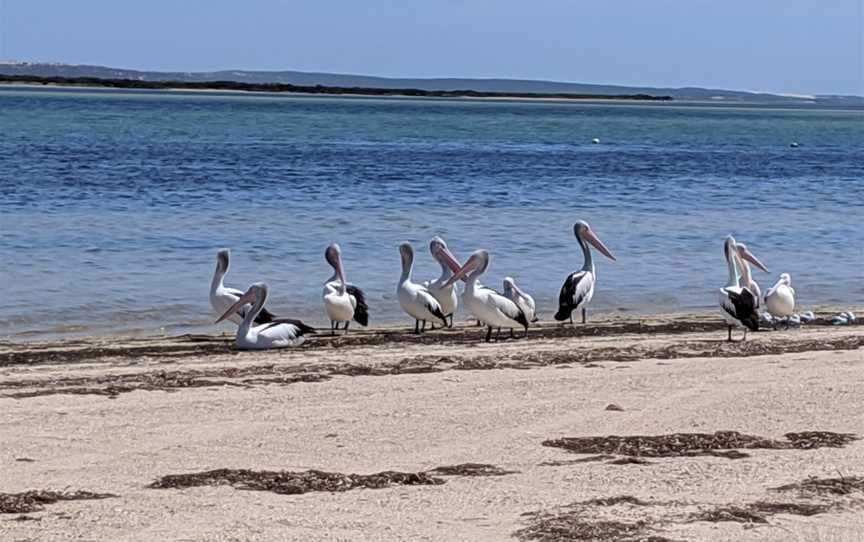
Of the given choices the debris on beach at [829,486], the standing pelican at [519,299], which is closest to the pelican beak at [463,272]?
the standing pelican at [519,299]

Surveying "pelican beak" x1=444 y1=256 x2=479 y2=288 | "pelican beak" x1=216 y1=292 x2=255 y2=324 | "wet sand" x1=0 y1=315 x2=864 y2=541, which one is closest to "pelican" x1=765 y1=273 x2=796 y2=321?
"wet sand" x1=0 y1=315 x2=864 y2=541

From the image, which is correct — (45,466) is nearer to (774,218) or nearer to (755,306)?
(755,306)

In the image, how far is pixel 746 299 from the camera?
12.2 metres

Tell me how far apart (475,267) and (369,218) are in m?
12.1

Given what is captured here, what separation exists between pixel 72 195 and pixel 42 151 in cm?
1365

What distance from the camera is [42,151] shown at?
133 feet

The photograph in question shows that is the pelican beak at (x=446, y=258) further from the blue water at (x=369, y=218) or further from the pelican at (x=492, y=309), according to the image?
the pelican at (x=492, y=309)

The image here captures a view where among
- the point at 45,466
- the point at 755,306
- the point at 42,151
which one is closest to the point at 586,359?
the point at 755,306

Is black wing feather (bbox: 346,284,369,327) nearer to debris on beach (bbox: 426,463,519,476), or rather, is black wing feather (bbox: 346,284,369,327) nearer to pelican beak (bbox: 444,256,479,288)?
pelican beak (bbox: 444,256,479,288)

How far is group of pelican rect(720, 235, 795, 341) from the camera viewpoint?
12109 millimetres

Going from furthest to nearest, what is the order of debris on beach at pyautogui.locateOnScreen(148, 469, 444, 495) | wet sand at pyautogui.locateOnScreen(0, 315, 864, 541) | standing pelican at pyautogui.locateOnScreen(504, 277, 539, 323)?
standing pelican at pyautogui.locateOnScreen(504, 277, 539, 323)
debris on beach at pyautogui.locateOnScreen(148, 469, 444, 495)
wet sand at pyautogui.locateOnScreen(0, 315, 864, 541)

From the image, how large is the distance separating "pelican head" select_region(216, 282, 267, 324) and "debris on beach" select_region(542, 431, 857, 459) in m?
5.24

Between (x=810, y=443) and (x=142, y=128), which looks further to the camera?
(x=142, y=128)

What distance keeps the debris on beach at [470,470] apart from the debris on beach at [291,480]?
4.5 inches
